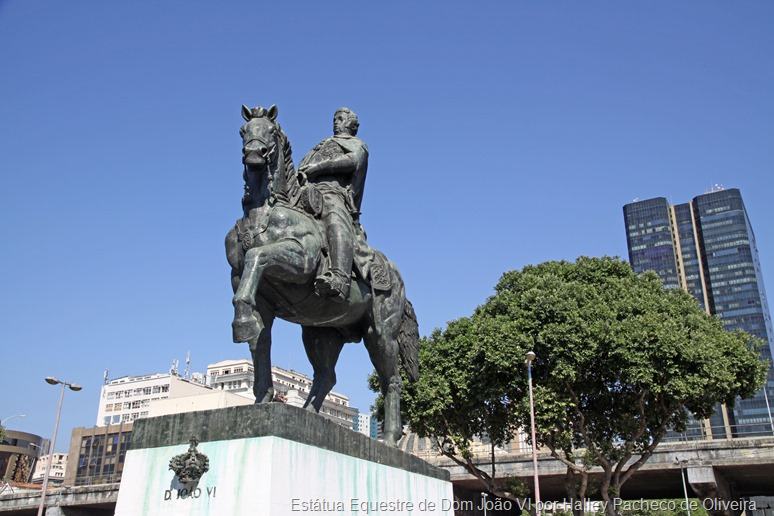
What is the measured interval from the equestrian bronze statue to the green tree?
12.7 metres

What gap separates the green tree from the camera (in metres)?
21.4

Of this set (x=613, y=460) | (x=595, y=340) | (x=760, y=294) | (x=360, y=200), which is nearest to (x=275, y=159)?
(x=360, y=200)

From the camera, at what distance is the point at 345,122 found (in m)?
9.48

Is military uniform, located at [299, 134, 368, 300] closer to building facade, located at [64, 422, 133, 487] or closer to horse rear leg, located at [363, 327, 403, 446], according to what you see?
horse rear leg, located at [363, 327, 403, 446]

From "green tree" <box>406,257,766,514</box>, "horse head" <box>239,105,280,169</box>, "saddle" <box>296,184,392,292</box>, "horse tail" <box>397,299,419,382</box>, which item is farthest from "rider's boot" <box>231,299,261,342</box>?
"green tree" <box>406,257,766,514</box>

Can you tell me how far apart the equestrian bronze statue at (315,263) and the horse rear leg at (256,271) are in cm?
1

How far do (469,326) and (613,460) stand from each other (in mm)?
7380

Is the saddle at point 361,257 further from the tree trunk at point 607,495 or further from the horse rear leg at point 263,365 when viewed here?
the tree trunk at point 607,495

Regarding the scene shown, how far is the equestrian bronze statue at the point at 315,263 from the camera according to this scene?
23.1 feet

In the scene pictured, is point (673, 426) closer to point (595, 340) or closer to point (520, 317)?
point (595, 340)

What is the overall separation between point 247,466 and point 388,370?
3658mm

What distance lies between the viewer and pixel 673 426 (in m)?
24.2

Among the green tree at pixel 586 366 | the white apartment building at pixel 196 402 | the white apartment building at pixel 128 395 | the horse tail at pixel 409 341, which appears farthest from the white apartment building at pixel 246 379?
the horse tail at pixel 409 341

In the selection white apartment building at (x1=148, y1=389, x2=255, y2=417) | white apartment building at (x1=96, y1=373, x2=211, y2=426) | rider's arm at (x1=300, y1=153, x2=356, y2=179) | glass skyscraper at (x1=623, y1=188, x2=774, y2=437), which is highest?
glass skyscraper at (x1=623, y1=188, x2=774, y2=437)
